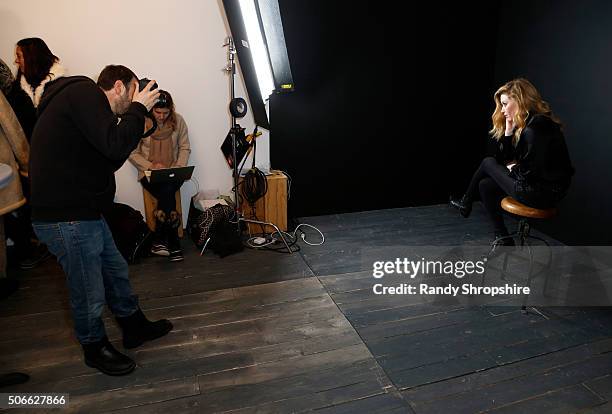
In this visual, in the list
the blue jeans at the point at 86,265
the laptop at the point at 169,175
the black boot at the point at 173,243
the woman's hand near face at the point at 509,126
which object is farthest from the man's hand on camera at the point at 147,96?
the woman's hand near face at the point at 509,126

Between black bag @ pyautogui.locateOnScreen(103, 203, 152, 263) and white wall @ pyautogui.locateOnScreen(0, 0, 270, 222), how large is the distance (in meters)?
0.47

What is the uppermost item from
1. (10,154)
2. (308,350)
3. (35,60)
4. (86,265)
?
(35,60)

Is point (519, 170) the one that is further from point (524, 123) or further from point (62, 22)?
point (62, 22)

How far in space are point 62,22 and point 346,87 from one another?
2.28 m

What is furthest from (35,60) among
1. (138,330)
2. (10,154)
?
(138,330)

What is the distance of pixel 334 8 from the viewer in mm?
3775

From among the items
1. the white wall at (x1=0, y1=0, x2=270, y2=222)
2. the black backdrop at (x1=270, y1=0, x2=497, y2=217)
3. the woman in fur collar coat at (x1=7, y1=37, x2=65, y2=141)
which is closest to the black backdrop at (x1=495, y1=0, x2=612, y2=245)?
the black backdrop at (x1=270, y1=0, x2=497, y2=217)

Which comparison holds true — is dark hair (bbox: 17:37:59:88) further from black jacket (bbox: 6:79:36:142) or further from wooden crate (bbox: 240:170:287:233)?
wooden crate (bbox: 240:170:287:233)

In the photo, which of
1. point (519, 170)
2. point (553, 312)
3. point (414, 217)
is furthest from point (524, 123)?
point (414, 217)

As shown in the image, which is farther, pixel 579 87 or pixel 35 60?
pixel 579 87

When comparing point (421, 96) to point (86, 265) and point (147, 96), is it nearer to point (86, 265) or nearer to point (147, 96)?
point (147, 96)

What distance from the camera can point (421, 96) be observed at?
13.9 ft

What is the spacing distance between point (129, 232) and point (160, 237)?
0.87 feet

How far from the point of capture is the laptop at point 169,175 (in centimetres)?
317
